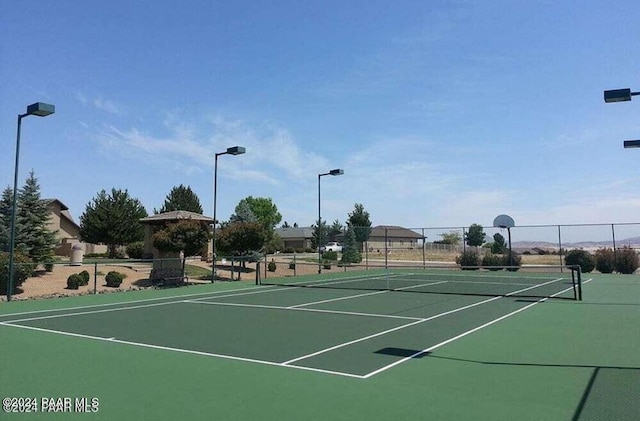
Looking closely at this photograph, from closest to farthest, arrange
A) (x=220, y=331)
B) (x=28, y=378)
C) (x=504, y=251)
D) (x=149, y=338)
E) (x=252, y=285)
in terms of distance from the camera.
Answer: (x=28, y=378)
(x=149, y=338)
(x=220, y=331)
(x=252, y=285)
(x=504, y=251)

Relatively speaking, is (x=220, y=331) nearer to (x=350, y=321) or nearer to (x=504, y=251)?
(x=350, y=321)

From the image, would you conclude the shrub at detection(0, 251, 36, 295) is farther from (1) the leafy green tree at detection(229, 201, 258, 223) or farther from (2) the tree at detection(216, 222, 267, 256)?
(1) the leafy green tree at detection(229, 201, 258, 223)

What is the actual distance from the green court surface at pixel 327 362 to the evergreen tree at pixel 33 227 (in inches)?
580

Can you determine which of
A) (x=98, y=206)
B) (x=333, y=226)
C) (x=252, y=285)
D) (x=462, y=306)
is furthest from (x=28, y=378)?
(x=333, y=226)

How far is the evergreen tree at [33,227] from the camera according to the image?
26197mm

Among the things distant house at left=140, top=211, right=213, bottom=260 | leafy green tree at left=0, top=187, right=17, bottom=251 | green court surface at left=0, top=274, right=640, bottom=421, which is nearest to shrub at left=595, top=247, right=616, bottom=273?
green court surface at left=0, top=274, right=640, bottom=421

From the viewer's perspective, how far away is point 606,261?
28406 mm

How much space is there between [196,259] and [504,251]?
22328 millimetres

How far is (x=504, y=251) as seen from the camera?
33406 millimetres

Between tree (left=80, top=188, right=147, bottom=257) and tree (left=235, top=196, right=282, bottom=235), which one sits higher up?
tree (left=235, top=196, right=282, bottom=235)

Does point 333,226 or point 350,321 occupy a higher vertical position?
point 333,226

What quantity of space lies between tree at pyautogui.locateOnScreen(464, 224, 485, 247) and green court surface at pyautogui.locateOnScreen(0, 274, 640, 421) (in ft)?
68.9

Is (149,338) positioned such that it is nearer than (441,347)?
No

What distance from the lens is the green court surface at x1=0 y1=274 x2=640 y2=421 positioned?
4914 millimetres
